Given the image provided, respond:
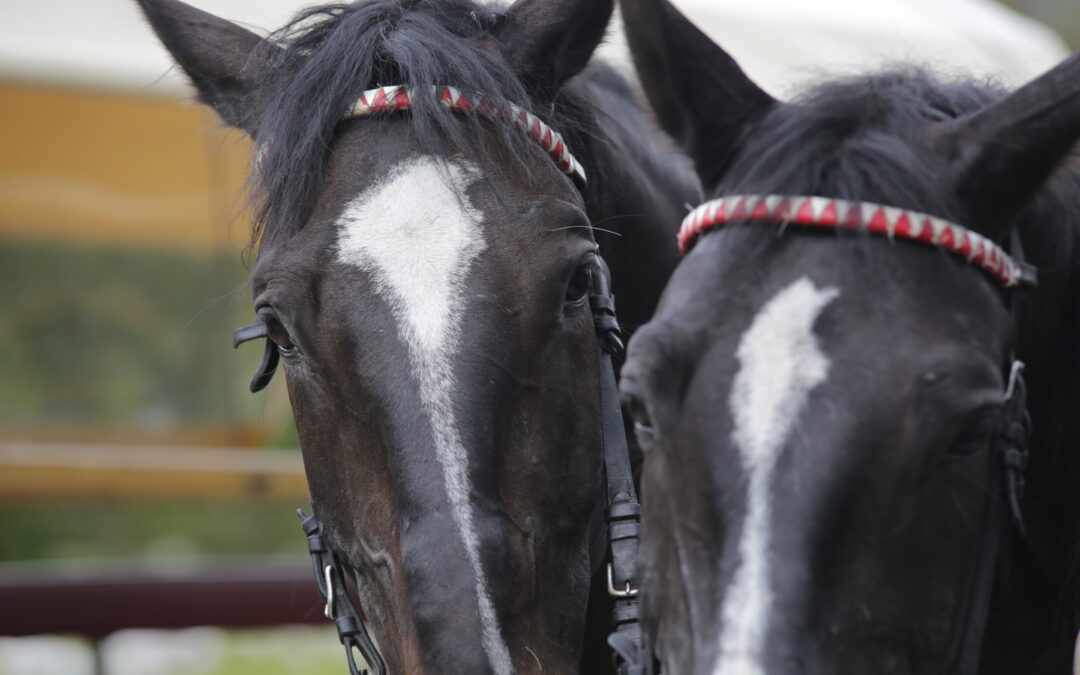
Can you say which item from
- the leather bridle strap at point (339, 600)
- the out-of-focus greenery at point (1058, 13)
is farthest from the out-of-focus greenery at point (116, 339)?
the out-of-focus greenery at point (1058, 13)

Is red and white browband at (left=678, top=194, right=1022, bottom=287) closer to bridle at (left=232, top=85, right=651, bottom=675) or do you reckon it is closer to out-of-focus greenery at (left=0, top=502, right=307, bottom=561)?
bridle at (left=232, top=85, right=651, bottom=675)

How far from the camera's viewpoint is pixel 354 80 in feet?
9.54

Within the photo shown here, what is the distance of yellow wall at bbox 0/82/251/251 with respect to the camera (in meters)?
8.76

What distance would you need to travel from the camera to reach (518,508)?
8.49 ft

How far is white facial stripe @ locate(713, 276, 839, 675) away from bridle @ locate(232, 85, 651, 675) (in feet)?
2.81

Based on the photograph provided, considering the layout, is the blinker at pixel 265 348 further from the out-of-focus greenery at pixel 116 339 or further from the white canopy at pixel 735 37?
the out-of-focus greenery at pixel 116 339

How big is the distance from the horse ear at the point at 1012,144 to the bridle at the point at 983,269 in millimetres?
77

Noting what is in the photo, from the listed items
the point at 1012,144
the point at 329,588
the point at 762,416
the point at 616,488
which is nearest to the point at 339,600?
the point at 329,588

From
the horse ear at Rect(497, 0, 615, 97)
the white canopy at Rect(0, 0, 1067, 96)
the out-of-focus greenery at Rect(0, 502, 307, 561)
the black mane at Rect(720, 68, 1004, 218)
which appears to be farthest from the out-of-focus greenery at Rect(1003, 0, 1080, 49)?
the black mane at Rect(720, 68, 1004, 218)

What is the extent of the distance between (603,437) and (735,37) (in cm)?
626

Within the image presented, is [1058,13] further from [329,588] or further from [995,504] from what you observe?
[995,504]

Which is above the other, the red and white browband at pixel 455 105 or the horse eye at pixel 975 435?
the red and white browband at pixel 455 105

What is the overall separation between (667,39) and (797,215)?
514mm

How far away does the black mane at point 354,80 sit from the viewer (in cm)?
282
